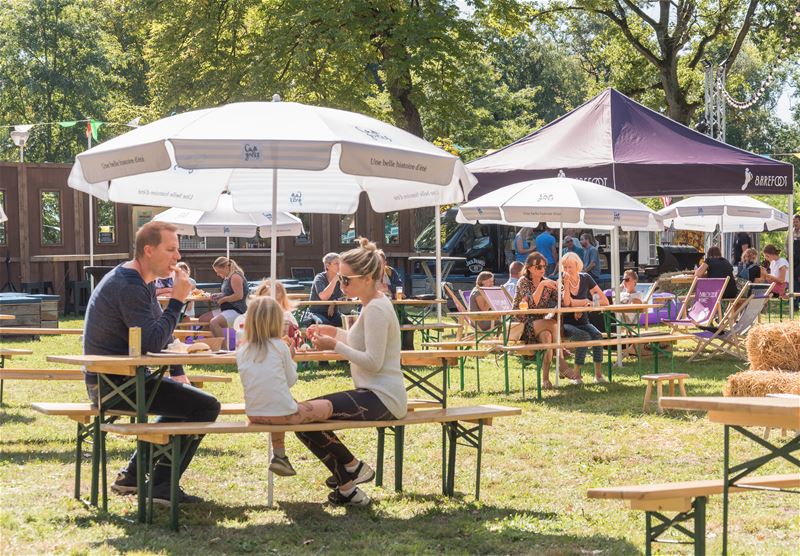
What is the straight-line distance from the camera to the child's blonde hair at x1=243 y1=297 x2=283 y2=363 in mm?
5840

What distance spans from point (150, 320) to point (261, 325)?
2.12ft

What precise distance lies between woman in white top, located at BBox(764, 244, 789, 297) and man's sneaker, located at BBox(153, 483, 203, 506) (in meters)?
13.7

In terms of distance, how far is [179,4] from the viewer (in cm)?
2875

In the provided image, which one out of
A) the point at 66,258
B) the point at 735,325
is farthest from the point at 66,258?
the point at 735,325

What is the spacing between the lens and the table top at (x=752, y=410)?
4105 millimetres

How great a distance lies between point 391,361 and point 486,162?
790cm

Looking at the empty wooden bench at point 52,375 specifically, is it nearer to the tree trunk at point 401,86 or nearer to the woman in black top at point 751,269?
the woman in black top at point 751,269

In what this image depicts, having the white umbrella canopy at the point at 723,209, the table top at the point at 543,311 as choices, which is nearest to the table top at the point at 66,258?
the white umbrella canopy at the point at 723,209

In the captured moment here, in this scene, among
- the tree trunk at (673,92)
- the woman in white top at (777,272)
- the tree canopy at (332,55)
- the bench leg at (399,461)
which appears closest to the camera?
the bench leg at (399,461)

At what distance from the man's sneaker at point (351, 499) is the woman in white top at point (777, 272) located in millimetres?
13336

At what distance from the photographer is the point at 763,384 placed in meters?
8.12

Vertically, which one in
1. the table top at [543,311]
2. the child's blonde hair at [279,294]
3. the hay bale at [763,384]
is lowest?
the hay bale at [763,384]

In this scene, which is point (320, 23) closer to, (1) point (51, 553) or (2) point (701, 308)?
(2) point (701, 308)

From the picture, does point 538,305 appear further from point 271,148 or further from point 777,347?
point 271,148
